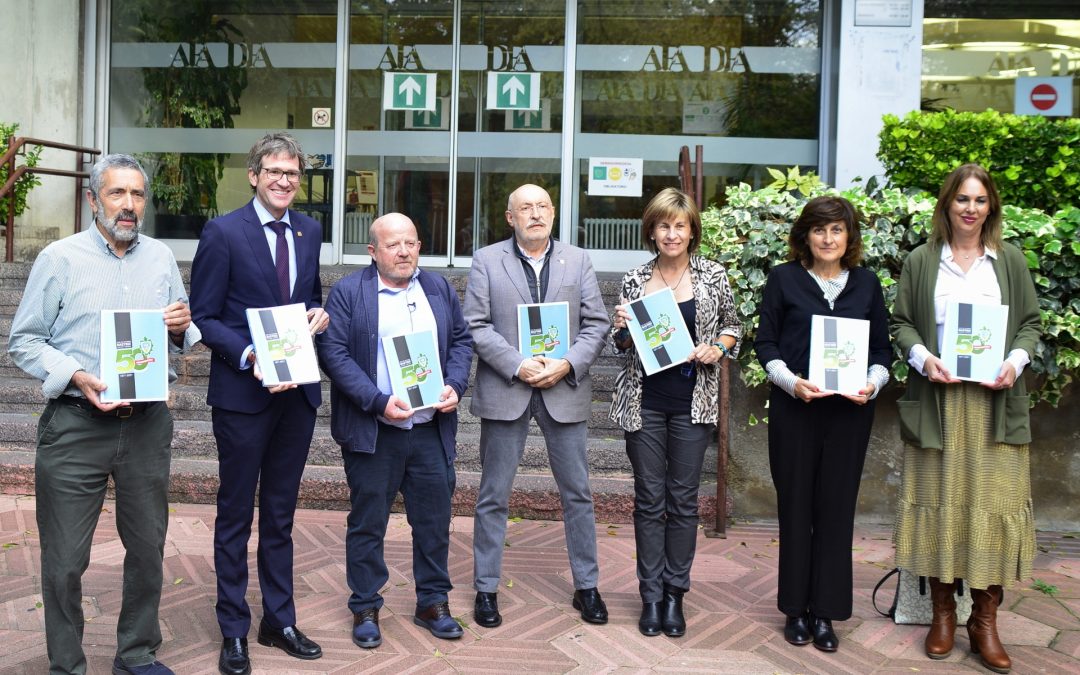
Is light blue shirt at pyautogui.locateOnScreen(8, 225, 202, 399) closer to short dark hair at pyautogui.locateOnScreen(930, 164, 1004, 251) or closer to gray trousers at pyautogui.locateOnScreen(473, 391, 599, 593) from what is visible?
gray trousers at pyautogui.locateOnScreen(473, 391, 599, 593)

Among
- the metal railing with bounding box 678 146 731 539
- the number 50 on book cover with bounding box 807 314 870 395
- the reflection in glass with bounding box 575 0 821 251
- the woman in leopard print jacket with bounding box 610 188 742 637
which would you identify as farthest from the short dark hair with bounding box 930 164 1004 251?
the reflection in glass with bounding box 575 0 821 251

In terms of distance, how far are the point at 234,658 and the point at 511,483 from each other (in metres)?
1.31

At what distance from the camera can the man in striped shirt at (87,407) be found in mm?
3117

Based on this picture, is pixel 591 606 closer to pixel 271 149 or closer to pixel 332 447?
pixel 271 149

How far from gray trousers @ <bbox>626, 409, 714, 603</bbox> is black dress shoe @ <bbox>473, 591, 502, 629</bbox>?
0.65 meters

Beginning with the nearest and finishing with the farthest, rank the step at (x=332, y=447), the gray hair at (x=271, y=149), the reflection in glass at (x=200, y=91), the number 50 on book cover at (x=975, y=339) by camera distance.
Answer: the gray hair at (x=271, y=149)
the number 50 on book cover at (x=975, y=339)
the step at (x=332, y=447)
the reflection in glass at (x=200, y=91)

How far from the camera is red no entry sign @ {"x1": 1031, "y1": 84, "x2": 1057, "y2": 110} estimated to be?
9328mm

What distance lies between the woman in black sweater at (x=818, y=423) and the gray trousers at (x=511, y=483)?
2.72 ft

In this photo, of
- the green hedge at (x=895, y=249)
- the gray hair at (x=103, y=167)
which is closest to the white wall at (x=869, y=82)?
the green hedge at (x=895, y=249)

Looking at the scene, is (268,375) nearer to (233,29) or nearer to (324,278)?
(324,278)

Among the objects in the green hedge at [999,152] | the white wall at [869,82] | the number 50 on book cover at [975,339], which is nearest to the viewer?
the number 50 on book cover at [975,339]

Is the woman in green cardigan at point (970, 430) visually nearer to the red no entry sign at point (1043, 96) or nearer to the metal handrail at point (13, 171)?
the red no entry sign at point (1043, 96)

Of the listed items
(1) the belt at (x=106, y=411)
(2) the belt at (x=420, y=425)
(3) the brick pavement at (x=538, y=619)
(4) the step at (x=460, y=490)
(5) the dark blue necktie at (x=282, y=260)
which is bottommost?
(3) the brick pavement at (x=538, y=619)

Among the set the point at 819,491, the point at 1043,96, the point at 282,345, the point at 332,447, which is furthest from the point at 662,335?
the point at 1043,96
